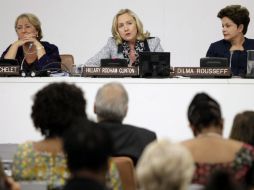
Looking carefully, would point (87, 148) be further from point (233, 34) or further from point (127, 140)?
point (233, 34)

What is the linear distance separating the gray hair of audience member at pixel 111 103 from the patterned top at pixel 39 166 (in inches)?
24.3

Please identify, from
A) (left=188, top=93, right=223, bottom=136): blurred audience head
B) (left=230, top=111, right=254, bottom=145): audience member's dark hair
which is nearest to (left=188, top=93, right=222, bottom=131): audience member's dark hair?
(left=188, top=93, right=223, bottom=136): blurred audience head

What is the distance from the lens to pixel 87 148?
261cm

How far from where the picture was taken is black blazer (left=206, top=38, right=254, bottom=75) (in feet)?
20.0

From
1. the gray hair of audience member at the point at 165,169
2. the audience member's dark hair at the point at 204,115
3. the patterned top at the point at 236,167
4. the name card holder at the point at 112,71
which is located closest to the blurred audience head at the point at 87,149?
the gray hair of audience member at the point at 165,169

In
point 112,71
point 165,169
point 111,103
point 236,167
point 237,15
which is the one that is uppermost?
point 237,15

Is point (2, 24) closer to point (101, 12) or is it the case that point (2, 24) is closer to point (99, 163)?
point (101, 12)

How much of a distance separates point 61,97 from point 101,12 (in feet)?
Result: 15.5

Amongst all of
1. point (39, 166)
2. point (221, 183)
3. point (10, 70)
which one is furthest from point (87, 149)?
point (10, 70)

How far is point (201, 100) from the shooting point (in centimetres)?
357

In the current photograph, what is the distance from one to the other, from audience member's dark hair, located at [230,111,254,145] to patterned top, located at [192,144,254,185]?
8.1 inches

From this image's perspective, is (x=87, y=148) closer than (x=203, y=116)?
Yes

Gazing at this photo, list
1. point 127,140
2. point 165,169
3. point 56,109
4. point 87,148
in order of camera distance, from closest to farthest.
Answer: point 165,169 → point 87,148 → point 56,109 → point 127,140

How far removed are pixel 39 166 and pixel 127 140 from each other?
2.13 feet
